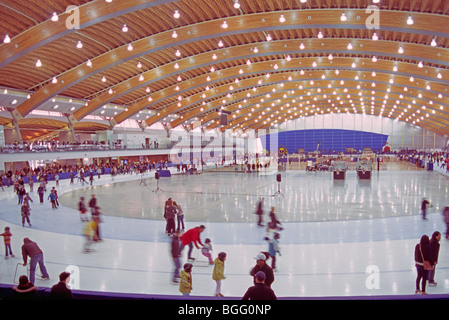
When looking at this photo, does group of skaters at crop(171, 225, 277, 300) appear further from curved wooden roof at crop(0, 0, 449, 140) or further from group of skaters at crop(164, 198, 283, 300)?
curved wooden roof at crop(0, 0, 449, 140)

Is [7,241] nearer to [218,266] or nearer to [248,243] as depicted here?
[218,266]

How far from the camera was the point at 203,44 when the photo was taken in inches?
1123

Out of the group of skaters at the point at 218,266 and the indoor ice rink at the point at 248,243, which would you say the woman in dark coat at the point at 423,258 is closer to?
the indoor ice rink at the point at 248,243

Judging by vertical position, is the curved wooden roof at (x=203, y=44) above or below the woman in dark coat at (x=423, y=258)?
above

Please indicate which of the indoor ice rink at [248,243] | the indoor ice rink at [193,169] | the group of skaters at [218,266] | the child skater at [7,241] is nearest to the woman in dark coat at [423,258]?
the indoor ice rink at [248,243]

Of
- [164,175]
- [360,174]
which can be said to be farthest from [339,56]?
[164,175]

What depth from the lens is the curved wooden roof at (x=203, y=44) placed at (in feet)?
63.3

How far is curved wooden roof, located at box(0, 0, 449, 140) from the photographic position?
63.3ft

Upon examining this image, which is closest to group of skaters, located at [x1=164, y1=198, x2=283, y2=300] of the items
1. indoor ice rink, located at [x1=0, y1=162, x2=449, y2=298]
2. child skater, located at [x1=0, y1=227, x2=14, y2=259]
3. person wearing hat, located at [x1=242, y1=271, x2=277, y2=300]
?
person wearing hat, located at [x1=242, y1=271, x2=277, y2=300]

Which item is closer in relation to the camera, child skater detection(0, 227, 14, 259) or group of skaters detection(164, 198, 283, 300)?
group of skaters detection(164, 198, 283, 300)

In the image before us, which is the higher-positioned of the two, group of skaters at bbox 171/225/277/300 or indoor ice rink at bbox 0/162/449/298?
group of skaters at bbox 171/225/277/300

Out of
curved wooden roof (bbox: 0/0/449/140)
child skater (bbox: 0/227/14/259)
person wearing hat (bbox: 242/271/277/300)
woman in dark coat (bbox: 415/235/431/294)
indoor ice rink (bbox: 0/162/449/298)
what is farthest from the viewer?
curved wooden roof (bbox: 0/0/449/140)

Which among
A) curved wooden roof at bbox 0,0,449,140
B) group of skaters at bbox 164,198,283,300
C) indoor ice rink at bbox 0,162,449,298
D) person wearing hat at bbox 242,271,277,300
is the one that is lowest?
indoor ice rink at bbox 0,162,449,298

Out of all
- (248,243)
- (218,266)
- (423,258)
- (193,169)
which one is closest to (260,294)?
(218,266)
